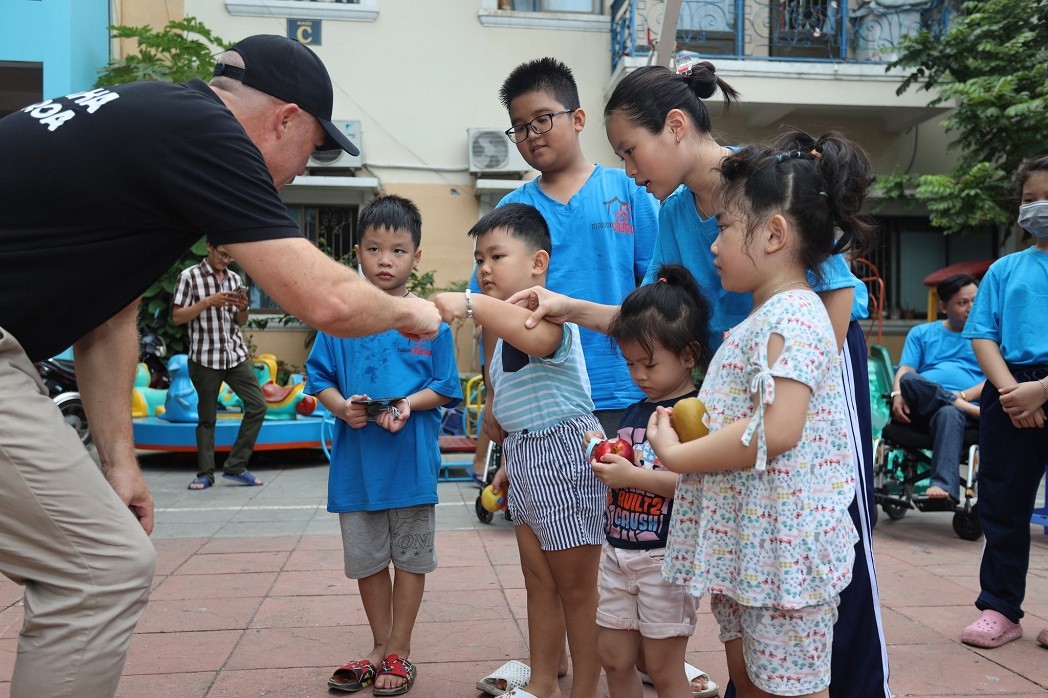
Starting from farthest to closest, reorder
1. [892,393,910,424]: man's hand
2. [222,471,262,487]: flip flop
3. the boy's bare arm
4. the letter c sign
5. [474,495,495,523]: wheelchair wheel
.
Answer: the letter c sign
[222,471,262,487]: flip flop
[892,393,910,424]: man's hand
[474,495,495,523]: wheelchair wheel
the boy's bare arm

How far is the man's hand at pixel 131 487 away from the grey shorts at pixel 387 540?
0.89 meters

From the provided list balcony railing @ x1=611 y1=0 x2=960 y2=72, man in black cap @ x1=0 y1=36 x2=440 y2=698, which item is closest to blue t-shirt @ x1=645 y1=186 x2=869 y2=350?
man in black cap @ x1=0 y1=36 x2=440 y2=698

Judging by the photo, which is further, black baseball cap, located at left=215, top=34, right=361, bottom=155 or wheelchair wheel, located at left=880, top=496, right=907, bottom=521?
wheelchair wheel, located at left=880, top=496, right=907, bottom=521

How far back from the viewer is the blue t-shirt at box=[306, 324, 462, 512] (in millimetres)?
3312

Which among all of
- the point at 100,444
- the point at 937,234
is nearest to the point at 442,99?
the point at 937,234

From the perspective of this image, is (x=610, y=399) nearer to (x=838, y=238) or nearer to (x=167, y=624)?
(x=838, y=238)

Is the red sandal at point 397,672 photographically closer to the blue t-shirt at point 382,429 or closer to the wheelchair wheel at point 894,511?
the blue t-shirt at point 382,429

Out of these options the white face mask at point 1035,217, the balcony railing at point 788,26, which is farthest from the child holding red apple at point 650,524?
the balcony railing at point 788,26

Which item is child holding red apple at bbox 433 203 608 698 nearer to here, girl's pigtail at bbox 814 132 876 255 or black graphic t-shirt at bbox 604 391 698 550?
black graphic t-shirt at bbox 604 391 698 550

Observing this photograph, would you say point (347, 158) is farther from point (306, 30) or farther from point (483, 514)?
point (483, 514)

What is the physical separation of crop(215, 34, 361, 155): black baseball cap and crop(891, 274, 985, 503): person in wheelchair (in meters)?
4.64

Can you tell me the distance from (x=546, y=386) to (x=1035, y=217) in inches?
84.2

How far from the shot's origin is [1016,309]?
378 centimetres

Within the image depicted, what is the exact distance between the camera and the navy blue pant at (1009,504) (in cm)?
367
